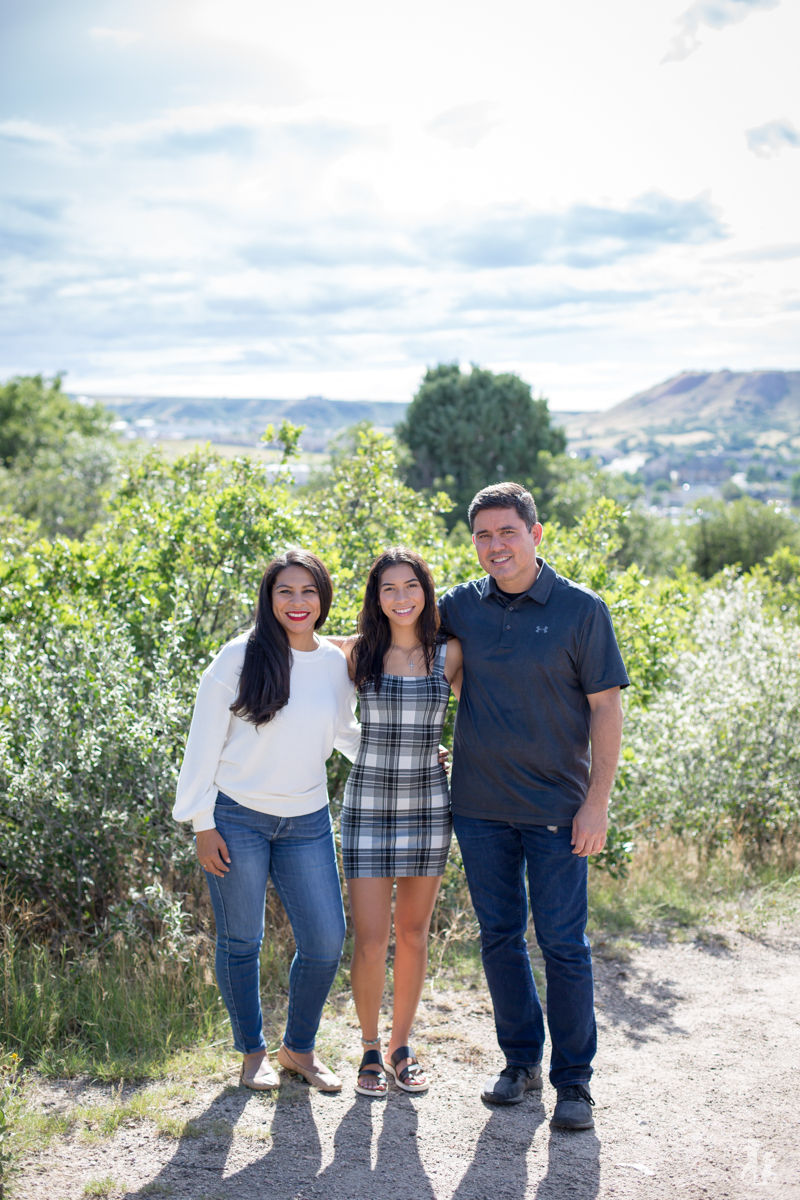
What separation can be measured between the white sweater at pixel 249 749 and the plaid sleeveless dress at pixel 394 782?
0.62 ft

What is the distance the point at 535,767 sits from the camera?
3.45m

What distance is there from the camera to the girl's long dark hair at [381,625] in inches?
141

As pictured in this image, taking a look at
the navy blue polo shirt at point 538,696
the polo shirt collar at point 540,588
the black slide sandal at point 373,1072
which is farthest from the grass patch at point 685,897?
the polo shirt collar at point 540,588

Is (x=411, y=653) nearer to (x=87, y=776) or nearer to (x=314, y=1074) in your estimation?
(x=314, y=1074)

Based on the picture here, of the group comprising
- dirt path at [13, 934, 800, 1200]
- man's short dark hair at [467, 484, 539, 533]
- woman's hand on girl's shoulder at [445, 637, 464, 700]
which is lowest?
dirt path at [13, 934, 800, 1200]

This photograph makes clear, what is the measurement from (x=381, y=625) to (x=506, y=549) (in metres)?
0.59

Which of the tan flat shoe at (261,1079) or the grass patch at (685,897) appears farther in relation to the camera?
the grass patch at (685,897)

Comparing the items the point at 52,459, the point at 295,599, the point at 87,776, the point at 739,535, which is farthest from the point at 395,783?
the point at 52,459

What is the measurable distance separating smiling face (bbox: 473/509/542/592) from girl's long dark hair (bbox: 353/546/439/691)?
0.85ft

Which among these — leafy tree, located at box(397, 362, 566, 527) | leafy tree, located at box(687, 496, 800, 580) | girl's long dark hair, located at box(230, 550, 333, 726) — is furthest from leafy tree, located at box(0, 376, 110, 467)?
girl's long dark hair, located at box(230, 550, 333, 726)

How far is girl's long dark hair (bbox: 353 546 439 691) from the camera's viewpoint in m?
3.57

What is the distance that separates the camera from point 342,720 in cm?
364

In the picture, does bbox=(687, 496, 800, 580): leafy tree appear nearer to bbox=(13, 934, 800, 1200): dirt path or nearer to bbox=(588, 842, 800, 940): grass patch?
bbox=(588, 842, 800, 940): grass patch

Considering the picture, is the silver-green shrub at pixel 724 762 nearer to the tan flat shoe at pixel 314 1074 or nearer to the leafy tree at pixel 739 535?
the tan flat shoe at pixel 314 1074
